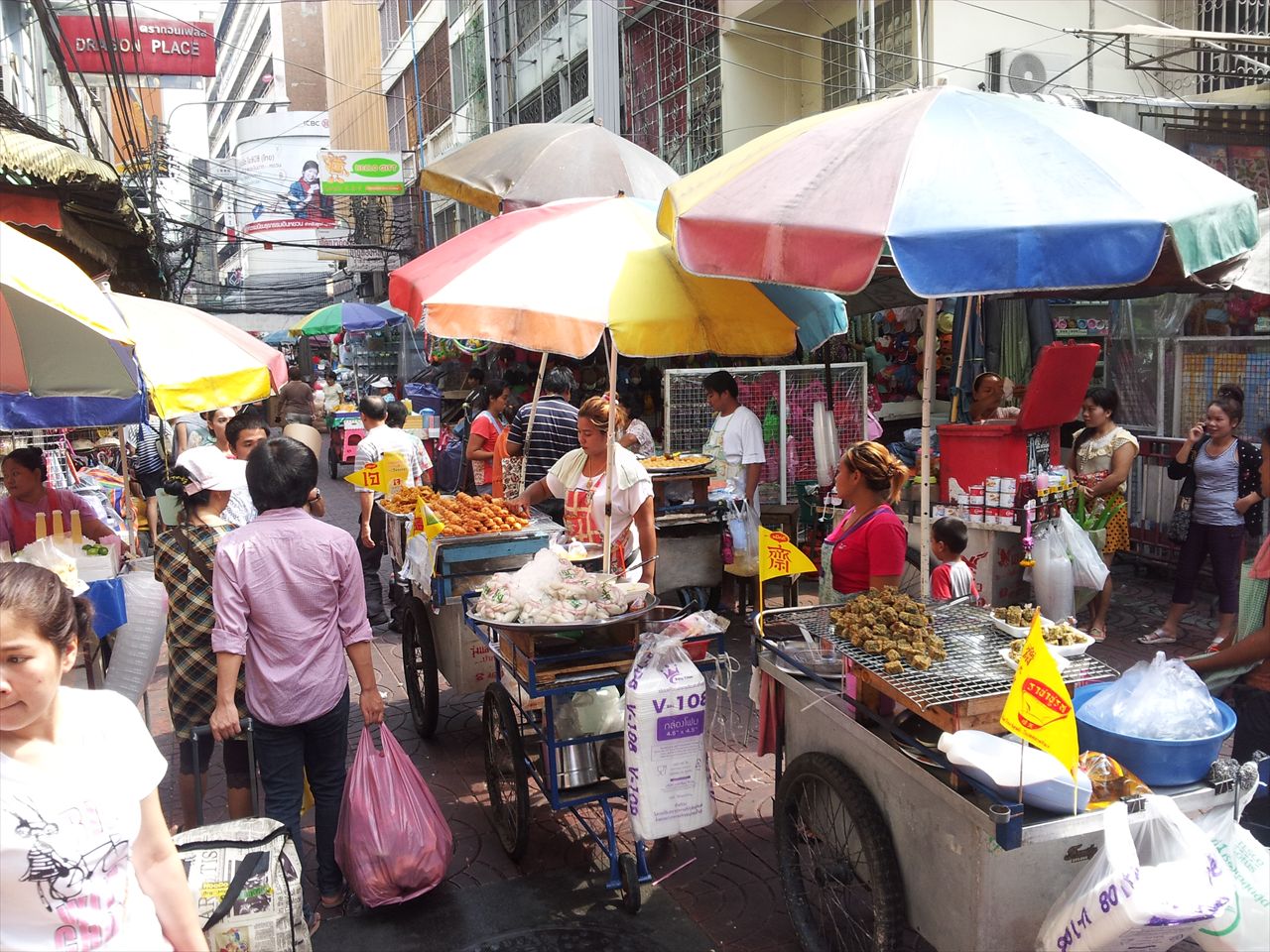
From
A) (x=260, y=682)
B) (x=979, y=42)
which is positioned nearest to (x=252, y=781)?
(x=260, y=682)

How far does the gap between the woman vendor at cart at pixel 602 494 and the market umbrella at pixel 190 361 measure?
6.39 feet

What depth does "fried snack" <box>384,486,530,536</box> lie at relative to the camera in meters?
5.40

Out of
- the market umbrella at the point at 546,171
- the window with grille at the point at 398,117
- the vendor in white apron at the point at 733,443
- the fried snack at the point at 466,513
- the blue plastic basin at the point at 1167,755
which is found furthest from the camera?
the window with grille at the point at 398,117

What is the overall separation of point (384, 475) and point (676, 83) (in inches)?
416

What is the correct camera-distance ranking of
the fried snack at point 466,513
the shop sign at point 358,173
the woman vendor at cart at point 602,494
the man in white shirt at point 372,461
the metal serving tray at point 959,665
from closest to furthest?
the metal serving tray at point 959,665 < the woman vendor at cart at point 602,494 < the fried snack at point 466,513 < the man in white shirt at point 372,461 < the shop sign at point 358,173

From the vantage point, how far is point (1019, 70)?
423 inches

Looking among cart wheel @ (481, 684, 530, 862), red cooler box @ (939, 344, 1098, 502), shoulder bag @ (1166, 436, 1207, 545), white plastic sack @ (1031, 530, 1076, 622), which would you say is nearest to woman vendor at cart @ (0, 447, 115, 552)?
cart wheel @ (481, 684, 530, 862)

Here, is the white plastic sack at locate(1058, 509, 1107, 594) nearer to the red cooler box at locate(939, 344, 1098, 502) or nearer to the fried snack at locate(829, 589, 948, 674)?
the red cooler box at locate(939, 344, 1098, 502)

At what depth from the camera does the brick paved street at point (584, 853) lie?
4.00 meters

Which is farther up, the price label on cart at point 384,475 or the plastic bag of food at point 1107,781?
the price label on cart at point 384,475

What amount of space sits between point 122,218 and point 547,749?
7989mm

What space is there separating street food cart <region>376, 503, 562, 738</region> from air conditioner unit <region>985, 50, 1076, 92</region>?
8165 mm

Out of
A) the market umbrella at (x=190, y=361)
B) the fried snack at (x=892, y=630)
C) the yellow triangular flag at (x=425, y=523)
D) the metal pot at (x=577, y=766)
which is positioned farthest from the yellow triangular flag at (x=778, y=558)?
the market umbrella at (x=190, y=361)

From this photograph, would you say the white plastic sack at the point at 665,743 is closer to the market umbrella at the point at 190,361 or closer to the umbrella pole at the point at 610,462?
the umbrella pole at the point at 610,462
